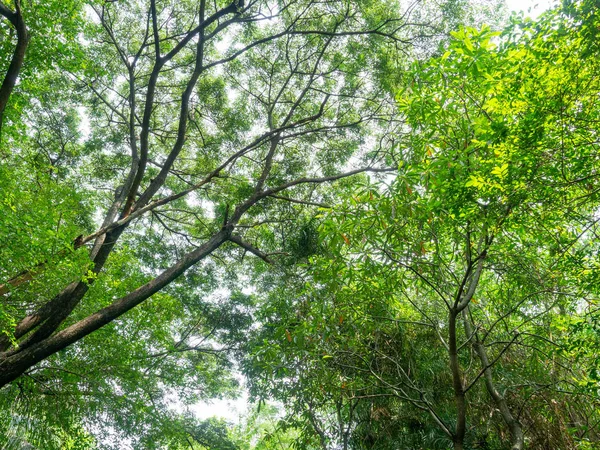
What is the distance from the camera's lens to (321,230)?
8.81 feet

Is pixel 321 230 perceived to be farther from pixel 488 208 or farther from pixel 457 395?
pixel 457 395

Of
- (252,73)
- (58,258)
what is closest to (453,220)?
(58,258)

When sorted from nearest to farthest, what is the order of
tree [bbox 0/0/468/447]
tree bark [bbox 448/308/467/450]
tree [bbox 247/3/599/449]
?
tree [bbox 247/3/599/449] → tree bark [bbox 448/308/467/450] → tree [bbox 0/0/468/447]

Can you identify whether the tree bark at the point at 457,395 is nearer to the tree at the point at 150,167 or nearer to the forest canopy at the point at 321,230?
the forest canopy at the point at 321,230

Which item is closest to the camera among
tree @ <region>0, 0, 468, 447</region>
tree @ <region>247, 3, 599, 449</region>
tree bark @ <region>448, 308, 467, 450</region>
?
tree @ <region>247, 3, 599, 449</region>

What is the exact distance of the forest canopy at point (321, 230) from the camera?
2.39m

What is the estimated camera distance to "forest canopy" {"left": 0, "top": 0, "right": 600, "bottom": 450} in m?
2.39

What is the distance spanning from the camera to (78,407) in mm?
5992

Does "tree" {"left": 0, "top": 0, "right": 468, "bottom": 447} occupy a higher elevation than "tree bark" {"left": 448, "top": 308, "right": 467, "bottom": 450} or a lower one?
higher

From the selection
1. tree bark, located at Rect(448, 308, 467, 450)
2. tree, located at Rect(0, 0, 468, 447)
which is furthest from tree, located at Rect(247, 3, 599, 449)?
tree, located at Rect(0, 0, 468, 447)

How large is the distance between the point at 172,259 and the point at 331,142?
13.7 feet

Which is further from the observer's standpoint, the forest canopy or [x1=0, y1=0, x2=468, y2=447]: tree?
[x1=0, y1=0, x2=468, y2=447]: tree

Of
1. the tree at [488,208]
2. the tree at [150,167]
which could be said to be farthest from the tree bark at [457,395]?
the tree at [150,167]

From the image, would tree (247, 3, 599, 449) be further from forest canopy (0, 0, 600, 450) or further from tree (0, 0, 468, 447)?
tree (0, 0, 468, 447)
